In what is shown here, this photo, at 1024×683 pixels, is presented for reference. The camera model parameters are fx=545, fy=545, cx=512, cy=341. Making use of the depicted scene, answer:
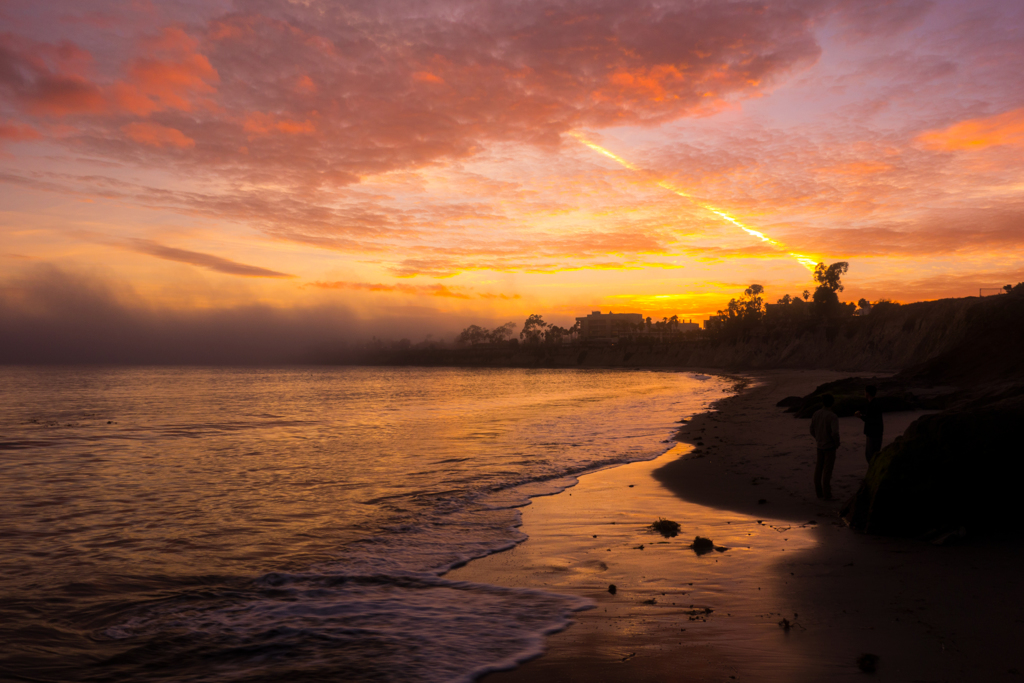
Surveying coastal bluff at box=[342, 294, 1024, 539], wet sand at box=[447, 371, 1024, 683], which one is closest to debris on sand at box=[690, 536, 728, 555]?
wet sand at box=[447, 371, 1024, 683]

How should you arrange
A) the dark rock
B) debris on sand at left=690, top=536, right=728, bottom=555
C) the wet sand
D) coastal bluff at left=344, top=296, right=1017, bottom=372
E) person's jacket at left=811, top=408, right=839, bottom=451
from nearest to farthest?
the wet sand, the dark rock, debris on sand at left=690, top=536, right=728, bottom=555, person's jacket at left=811, top=408, right=839, bottom=451, coastal bluff at left=344, top=296, right=1017, bottom=372

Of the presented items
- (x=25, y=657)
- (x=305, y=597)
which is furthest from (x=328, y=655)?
(x=25, y=657)

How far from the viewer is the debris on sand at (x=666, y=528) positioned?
10.4m

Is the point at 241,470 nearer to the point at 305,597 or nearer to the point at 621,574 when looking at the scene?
the point at 305,597

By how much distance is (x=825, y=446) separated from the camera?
12234 millimetres

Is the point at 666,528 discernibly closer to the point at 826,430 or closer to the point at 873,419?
the point at 826,430

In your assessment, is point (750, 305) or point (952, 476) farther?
point (750, 305)

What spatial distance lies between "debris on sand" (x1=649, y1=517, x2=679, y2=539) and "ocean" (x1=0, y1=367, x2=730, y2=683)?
2706 mm

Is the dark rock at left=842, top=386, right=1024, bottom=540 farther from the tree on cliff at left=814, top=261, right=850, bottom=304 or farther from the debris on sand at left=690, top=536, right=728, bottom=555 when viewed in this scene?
the tree on cliff at left=814, top=261, right=850, bottom=304

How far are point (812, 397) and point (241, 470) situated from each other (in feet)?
87.1

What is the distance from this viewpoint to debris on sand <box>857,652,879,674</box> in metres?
5.29

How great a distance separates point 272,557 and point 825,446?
11.8m

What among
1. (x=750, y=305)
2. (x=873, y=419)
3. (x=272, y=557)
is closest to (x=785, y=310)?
(x=750, y=305)

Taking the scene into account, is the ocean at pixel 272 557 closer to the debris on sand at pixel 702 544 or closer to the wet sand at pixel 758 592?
the wet sand at pixel 758 592
